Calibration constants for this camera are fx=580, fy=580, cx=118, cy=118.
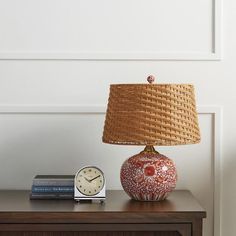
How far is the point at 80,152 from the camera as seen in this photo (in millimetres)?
1782

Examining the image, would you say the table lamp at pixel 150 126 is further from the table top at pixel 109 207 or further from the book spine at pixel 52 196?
the book spine at pixel 52 196

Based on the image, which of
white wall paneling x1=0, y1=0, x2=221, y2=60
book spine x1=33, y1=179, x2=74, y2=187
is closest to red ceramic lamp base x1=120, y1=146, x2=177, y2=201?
book spine x1=33, y1=179, x2=74, y2=187

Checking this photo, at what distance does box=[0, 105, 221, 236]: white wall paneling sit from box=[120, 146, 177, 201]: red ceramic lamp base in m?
0.24

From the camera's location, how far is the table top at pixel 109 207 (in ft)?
4.60

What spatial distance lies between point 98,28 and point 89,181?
495 millimetres

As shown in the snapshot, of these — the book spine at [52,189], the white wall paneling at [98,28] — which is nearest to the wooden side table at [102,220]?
the book spine at [52,189]

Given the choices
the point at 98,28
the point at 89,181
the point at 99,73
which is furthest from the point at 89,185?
the point at 98,28

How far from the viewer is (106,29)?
1.78 meters

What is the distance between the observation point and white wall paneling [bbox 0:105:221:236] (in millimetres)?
1775

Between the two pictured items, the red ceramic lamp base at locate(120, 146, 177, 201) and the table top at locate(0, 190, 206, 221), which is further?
the red ceramic lamp base at locate(120, 146, 177, 201)

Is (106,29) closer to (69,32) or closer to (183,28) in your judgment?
(69,32)

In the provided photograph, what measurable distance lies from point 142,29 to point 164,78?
0.16 m

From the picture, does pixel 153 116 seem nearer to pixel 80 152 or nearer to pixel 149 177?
pixel 149 177

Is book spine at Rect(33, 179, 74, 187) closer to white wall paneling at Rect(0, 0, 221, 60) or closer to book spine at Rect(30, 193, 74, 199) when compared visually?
book spine at Rect(30, 193, 74, 199)
